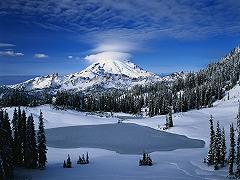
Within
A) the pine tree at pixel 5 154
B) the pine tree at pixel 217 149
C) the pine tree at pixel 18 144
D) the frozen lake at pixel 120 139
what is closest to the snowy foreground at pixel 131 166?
the pine tree at pixel 217 149

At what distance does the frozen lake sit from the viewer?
79.0 m

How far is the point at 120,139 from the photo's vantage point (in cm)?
9050

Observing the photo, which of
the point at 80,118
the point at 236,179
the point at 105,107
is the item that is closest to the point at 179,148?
the point at 236,179

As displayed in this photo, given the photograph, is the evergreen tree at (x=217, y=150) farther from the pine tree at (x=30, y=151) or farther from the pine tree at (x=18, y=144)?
the pine tree at (x=18, y=144)

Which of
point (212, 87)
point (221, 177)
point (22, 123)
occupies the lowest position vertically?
point (221, 177)

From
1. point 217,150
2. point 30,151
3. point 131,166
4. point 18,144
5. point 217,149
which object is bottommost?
point 131,166

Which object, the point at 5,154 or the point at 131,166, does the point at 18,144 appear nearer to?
the point at 5,154

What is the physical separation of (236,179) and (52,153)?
37752 millimetres

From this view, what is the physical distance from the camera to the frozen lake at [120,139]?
79.0m

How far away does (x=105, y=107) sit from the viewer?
191 metres

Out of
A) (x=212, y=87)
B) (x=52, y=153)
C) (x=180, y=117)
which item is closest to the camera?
(x=52, y=153)

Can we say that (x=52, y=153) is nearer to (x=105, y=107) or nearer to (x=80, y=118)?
(x=80, y=118)

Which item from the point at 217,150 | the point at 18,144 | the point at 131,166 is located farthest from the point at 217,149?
A: the point at 18,144

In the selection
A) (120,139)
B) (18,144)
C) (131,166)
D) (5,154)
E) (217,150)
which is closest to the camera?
(5,154)
